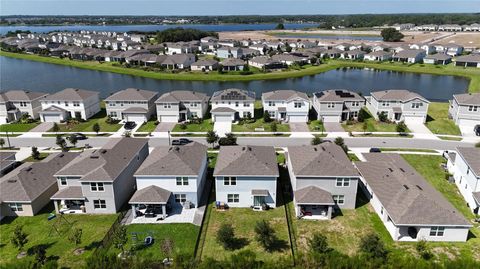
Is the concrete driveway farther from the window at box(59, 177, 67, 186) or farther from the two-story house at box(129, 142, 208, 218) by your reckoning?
the window at box(59, 177, 67, 186)

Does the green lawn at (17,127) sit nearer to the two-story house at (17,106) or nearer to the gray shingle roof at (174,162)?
the two-story house at (17,106)

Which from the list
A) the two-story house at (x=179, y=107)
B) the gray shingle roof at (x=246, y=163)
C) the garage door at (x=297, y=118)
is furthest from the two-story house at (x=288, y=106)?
the gray shingle roof at (x=246, y=163)

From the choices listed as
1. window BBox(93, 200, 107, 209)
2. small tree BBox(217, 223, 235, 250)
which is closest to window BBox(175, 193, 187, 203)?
window BBox(93, 200, 107, 209)

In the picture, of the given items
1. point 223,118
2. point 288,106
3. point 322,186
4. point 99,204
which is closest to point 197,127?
point 223,118

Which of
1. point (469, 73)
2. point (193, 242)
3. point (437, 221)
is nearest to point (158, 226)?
point (193, 242)

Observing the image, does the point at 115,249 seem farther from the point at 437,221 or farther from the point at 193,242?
the point at 437,221
